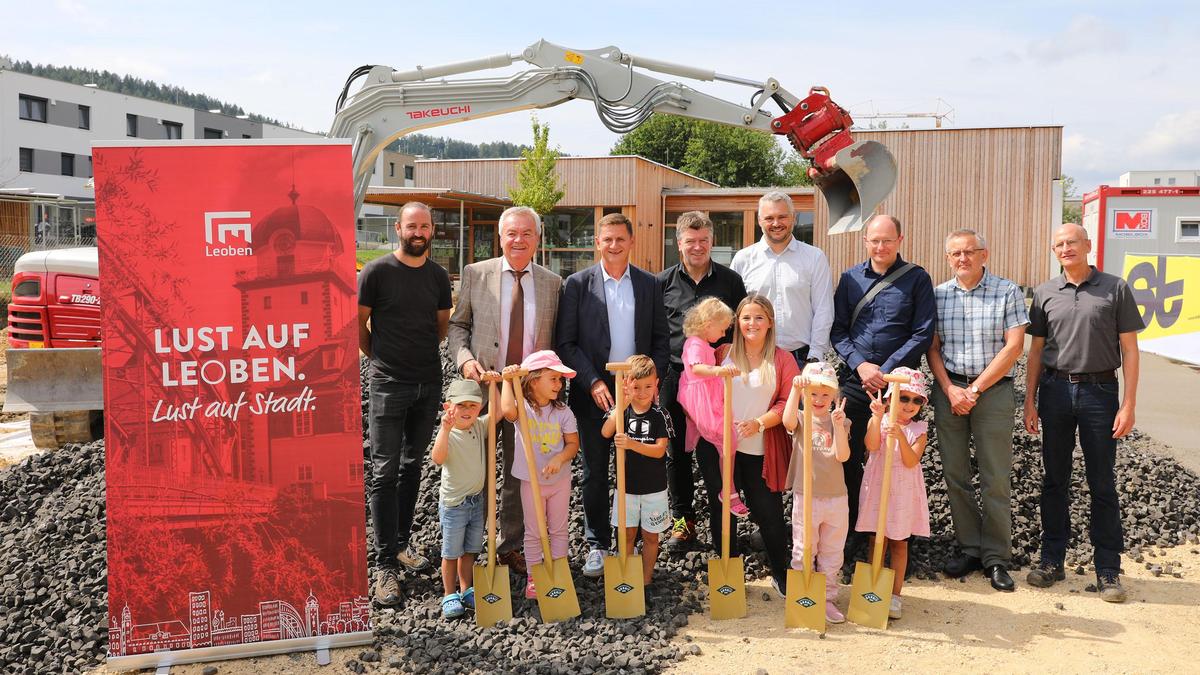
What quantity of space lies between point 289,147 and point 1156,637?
16.1 ft

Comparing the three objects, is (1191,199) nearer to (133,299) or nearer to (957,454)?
(957,454)

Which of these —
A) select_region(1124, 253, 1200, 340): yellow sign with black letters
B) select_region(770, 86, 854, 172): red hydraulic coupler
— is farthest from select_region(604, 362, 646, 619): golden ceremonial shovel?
select_region(1124, 253, 1200, 340): yellow sign with black letters

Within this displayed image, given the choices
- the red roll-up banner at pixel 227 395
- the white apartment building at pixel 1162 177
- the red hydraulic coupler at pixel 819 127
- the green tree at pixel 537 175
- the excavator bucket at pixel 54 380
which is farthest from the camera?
the white apartment building at pixel 1162 177

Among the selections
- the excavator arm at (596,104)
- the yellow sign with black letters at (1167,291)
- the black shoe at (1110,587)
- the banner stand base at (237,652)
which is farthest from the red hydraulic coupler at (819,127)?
the yellow sign with black letters at (1167,291)

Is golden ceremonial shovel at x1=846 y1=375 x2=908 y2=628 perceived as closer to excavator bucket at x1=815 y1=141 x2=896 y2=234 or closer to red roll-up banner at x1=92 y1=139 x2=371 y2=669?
red roll-up banner at x1=92 y1=139 x2=371 y2=669

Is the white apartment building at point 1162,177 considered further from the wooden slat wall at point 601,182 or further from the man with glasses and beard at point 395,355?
the man with glasses and beard at point 395,355

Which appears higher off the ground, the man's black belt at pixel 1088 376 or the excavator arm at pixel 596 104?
the excavator arm at pixel 596 104

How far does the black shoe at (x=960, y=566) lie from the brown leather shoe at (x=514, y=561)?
252 cm

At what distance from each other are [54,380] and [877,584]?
7.27 m

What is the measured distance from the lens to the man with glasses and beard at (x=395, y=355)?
4.43 metres

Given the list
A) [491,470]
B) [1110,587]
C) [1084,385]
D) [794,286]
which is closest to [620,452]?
[491,470]

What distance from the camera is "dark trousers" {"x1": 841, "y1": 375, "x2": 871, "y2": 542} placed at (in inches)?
183

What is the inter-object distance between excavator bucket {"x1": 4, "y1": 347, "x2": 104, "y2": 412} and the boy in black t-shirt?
18.0ft

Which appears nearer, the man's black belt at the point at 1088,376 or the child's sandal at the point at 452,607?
the child's sandal at the point at 452,607
